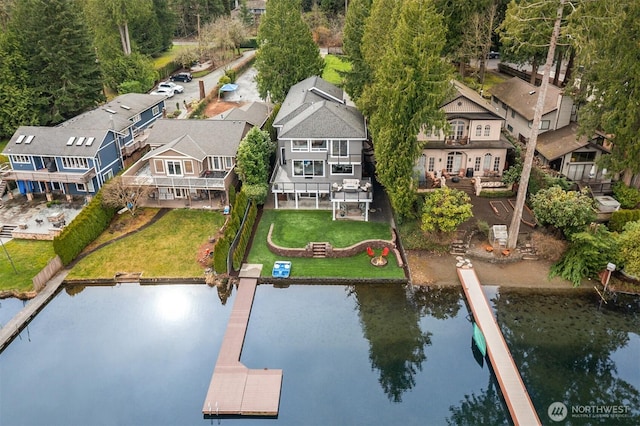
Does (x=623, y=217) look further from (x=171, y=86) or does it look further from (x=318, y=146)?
(x=171, y=86)

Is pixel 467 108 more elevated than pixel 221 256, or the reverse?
pixel 467 108

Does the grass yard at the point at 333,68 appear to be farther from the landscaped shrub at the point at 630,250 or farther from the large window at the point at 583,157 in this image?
the landscaped shrub at the point at 630,250

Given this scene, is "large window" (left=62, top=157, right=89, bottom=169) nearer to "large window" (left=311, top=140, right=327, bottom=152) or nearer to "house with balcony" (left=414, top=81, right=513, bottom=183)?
"large window" (left=311, top=140, right=327, bottom=152)

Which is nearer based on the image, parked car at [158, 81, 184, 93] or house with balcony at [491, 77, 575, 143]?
house with balcony at [491, 77, 575, 143]

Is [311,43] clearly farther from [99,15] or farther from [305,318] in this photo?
[305,318]

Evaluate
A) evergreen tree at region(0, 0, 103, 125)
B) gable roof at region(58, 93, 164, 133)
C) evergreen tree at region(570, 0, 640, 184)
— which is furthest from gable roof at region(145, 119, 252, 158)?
evergreen tree at region(570, 0, 640, 184)

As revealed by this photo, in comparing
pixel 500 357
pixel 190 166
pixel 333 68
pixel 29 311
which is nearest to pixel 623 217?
pixel 500 357
